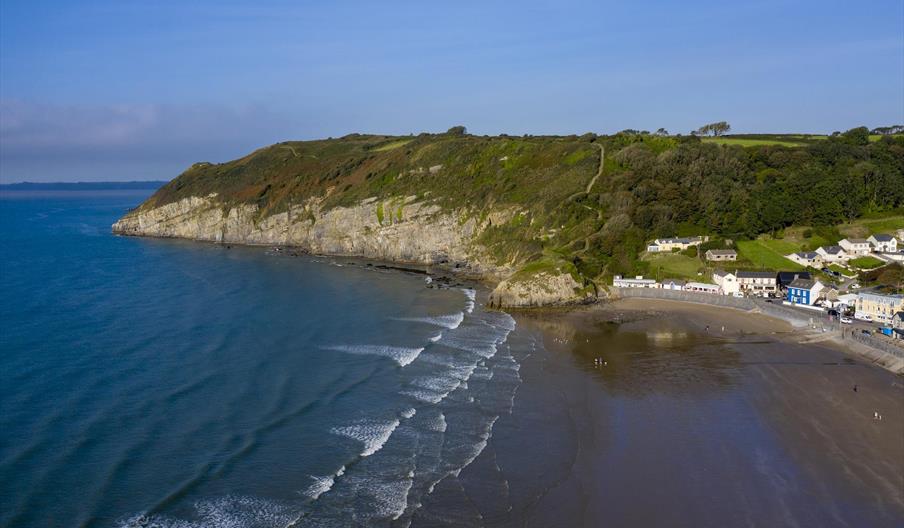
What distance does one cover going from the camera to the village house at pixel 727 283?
66438 millimetres

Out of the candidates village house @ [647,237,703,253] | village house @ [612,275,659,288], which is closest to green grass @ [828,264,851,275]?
village house @ [647,237,703,253]

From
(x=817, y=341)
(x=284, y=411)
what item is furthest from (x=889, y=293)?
(x=284, y=411)

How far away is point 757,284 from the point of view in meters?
66.2

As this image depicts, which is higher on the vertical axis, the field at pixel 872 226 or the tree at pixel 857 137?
the tree at pixel 857 137

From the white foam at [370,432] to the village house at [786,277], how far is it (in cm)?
4756

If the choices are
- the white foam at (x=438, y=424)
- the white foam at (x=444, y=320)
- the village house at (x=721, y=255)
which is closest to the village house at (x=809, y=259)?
the village house at (x=721, y=255)

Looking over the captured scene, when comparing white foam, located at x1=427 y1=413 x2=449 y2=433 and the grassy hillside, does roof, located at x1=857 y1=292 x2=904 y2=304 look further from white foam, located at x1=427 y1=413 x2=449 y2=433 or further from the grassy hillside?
white foam, located at x1=427 y1=413 x2=449 y2=433

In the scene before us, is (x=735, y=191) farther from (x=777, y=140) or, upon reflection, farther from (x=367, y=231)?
(x=367, y=231)

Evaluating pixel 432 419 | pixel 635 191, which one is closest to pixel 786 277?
pixel 635 191

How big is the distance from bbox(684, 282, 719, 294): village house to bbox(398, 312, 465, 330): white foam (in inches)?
960

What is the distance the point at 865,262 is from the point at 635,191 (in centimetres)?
2651

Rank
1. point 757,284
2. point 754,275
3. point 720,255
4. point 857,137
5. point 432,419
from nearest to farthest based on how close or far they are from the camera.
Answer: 1. point 432,419
2. point 757,284
3. point 754,275
4. point 720,255
5. point 857,137

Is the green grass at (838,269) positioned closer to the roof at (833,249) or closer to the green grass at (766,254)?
the roof at (833,249)

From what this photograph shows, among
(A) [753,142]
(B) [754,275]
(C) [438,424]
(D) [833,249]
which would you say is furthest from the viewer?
(A) [753,142]
